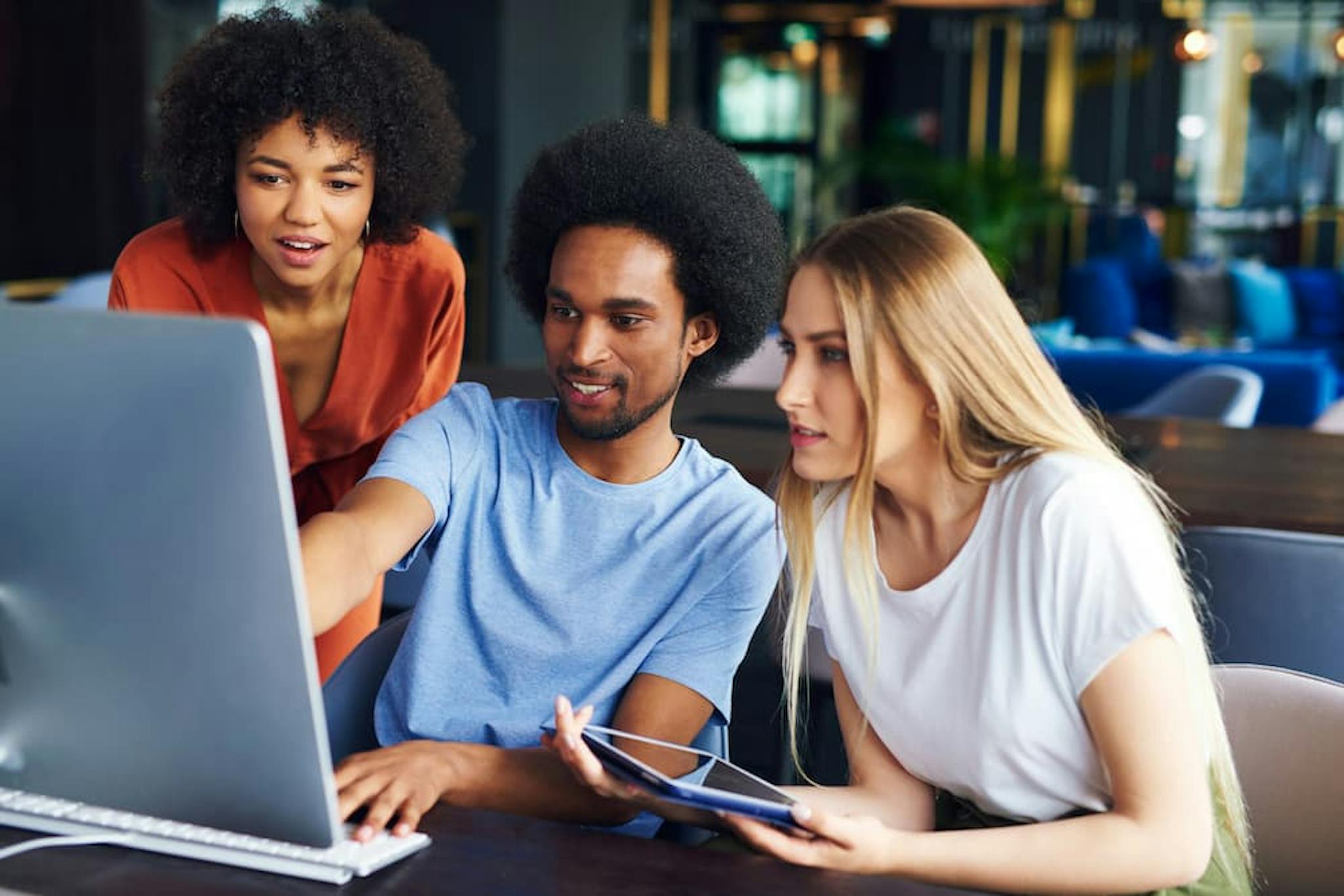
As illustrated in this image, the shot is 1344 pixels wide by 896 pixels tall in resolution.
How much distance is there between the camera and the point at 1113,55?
39.6 feet

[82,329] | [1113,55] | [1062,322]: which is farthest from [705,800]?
[1113,55]

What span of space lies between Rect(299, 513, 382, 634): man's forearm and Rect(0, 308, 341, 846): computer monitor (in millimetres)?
302

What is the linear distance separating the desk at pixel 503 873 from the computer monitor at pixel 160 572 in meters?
0.04

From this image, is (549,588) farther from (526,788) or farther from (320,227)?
(320,227)

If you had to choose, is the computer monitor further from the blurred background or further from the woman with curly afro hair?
the blurred background

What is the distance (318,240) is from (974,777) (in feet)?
3.36

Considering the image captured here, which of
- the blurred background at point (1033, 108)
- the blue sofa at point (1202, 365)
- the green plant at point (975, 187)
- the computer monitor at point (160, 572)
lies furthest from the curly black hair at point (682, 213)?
the blurred background at point (1033, 108)

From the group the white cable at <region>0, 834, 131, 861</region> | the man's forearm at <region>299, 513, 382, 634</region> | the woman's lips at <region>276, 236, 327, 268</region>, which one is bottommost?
the white cable at <region>0, 834, 131, 861</region>

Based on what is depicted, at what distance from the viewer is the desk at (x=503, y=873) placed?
1.04 meters

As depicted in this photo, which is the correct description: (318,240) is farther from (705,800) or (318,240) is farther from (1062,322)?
(1062,322)

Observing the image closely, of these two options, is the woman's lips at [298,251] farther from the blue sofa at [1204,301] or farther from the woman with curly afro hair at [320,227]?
the blue sofa at [1204,301]

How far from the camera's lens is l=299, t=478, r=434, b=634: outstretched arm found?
139 cm

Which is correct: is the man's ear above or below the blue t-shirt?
above

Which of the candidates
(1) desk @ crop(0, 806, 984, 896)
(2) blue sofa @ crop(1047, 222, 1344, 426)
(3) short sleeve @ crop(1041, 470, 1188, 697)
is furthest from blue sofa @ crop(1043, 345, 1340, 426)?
(1) desk @ crop(0, 806, 984, 896)
